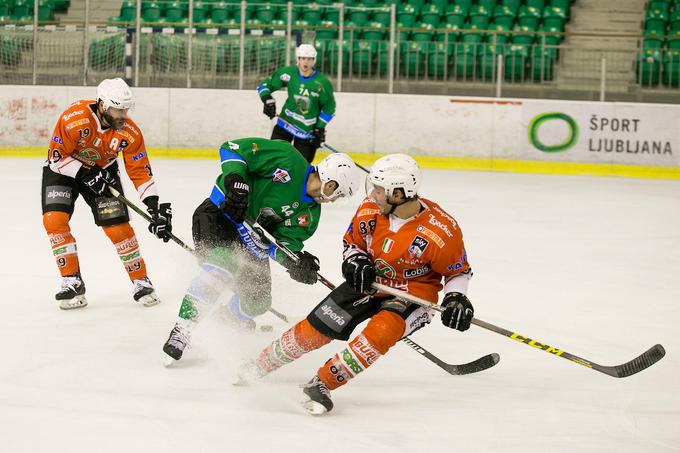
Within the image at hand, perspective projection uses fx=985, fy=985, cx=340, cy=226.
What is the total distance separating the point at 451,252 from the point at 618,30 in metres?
10.5

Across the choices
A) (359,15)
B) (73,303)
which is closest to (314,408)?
(73,303)

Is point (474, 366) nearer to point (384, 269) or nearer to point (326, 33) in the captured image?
point (384, 269)

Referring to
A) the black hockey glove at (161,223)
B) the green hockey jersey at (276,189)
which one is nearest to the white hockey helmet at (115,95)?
the black hockey glove at (161,223)

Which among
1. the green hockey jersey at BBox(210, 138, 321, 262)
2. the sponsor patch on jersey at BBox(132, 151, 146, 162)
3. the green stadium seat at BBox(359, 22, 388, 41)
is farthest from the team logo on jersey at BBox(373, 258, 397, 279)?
the green stadium seat at BBox(359, 22, 388, 41)

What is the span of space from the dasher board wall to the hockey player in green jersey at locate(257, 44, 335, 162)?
2.73 meters

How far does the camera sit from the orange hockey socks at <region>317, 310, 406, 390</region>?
3.41 meters

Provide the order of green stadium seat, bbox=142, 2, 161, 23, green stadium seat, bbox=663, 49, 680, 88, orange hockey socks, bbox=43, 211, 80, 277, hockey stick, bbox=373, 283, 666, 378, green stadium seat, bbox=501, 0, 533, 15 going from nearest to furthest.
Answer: hockey stick, bbox=373, 283, 666, 378
orange hockey socks, bbox=43, 211, 80, 277
green stadium seat, bbox=663, 49, 680, 88
green stadium seat, bbox=142, 2, 161, 23
green stadium seat, bbox=501, 0, 533, 15

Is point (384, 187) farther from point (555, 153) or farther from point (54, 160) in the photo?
point (555, 153)

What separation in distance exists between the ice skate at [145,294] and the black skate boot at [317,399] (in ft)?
5.48

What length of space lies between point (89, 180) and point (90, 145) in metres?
0.18

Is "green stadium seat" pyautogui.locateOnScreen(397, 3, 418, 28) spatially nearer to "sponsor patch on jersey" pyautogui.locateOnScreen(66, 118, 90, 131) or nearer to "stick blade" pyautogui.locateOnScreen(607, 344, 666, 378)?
"sponsor patch on jersey" pyautogui.locateOnScreen(66, 118, 90, 131)

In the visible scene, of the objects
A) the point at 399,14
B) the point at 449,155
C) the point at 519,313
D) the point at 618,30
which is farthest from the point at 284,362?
the point at 618,30

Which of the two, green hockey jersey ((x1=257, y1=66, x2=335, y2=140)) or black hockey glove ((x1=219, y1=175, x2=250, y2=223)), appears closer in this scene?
black hockey glove ((x1=219, y1=175, x2=250, y2=223))

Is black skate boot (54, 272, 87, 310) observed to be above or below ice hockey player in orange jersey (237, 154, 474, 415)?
below
